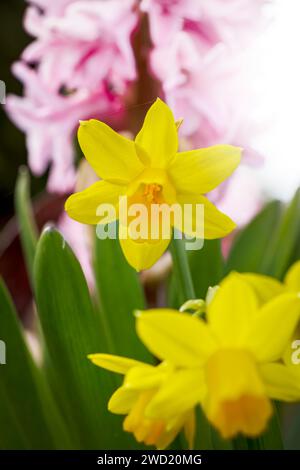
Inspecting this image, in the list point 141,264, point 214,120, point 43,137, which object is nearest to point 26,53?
point 43,137

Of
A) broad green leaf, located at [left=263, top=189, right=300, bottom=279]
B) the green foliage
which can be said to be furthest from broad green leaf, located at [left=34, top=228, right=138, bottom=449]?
broad green leaf, located at [left=263, top=189, right=300, bottom=279]

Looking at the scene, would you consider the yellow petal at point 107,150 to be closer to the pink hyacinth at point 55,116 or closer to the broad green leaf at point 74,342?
the broad green leaf at point 74,342

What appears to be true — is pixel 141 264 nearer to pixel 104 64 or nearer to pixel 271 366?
pixel 271 366

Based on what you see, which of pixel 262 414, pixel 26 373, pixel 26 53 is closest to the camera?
pixel 262 414

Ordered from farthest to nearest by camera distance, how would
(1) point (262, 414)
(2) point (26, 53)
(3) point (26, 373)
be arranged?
(2) point (26, 53) < (3) point (26, 373) < (1) point (262, 414)

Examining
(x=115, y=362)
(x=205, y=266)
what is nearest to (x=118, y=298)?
(x=205, y=266)

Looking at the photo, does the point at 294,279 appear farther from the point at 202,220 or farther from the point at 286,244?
the point at 286,244

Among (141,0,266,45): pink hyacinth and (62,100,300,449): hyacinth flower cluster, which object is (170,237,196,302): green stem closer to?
(62,100,300,449): hyacinth flower cluster
